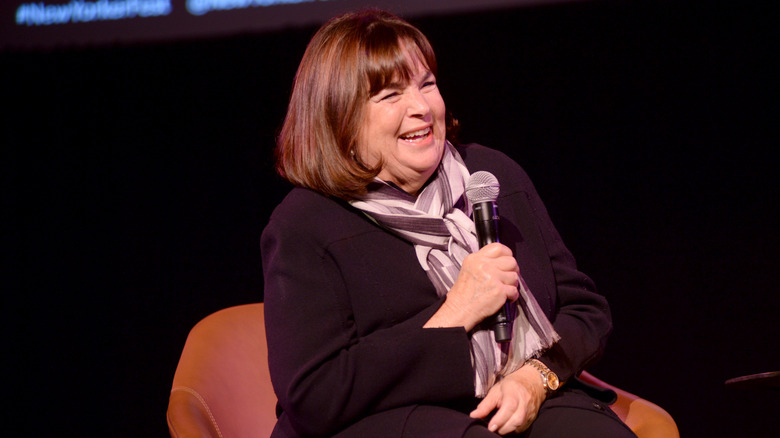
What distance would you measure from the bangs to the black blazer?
31 centimetres

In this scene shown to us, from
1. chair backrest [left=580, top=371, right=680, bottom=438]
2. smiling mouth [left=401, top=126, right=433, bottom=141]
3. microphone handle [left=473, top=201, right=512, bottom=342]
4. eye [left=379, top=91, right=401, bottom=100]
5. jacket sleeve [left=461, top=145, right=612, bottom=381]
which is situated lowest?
chair backrest [left=580, top=371, right=680, bottom=438]

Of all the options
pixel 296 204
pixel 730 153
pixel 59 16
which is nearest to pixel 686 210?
pixel 730 153

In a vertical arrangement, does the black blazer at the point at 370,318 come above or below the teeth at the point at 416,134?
below

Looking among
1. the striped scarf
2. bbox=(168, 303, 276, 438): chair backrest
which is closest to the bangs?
the striped scarf

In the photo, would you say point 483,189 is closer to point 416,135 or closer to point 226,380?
point 416,135

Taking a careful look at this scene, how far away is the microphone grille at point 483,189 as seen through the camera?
4.92 feet

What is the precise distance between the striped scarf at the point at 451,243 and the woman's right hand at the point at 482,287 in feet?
0.24

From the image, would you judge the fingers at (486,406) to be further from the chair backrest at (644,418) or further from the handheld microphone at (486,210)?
the chair backrest at (644,418)

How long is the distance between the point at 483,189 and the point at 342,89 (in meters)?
0.42

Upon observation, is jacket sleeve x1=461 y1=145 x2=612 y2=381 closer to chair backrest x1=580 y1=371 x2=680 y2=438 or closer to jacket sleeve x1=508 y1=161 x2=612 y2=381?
jacket sleeve x1=508 y1=161 x2=612 y2=381

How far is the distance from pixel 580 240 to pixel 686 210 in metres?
0.41

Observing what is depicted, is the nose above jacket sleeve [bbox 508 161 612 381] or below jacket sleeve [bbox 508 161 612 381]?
above

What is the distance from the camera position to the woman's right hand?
146 centimetres

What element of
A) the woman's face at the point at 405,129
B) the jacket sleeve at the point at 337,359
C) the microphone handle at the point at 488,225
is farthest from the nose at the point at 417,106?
the jacket sleeve at the point at 337,359
